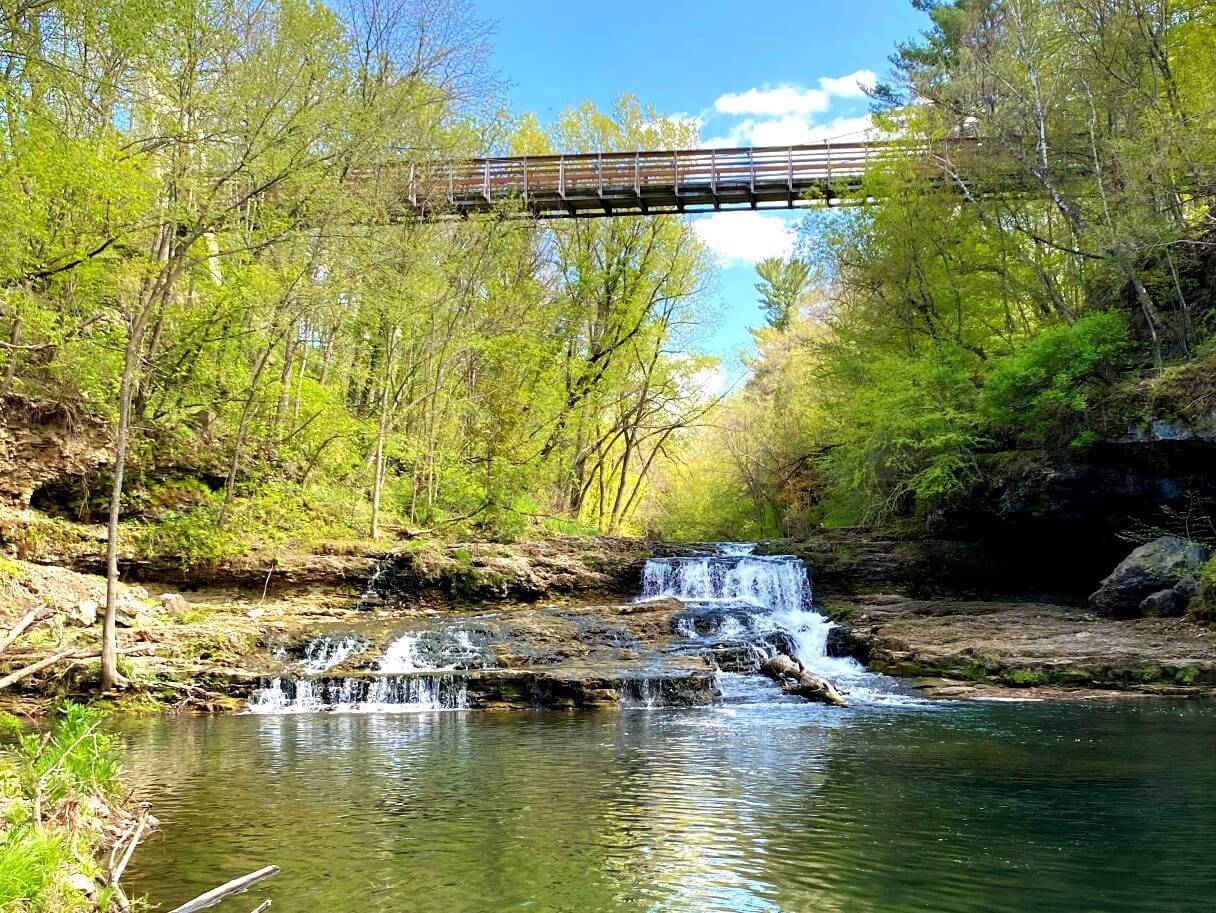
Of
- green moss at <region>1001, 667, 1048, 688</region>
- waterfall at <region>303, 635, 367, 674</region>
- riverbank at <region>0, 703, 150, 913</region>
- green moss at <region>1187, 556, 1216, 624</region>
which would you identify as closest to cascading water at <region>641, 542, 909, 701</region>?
green moss at <region>1001, 667, 1048, 688</region>

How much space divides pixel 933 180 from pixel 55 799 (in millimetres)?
19021

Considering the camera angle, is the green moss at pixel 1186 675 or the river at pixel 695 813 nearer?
the river at pixel 695 813

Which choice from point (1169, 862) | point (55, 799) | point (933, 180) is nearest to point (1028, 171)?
point (933, 180)

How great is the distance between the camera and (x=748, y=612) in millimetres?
14469

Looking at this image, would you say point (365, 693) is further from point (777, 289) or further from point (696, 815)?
point (777, 289)

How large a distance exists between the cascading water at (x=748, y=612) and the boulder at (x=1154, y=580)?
481 centimetres

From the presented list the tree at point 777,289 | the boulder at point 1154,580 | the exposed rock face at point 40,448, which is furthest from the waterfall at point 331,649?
the tree at point 777,289

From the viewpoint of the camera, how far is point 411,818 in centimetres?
543

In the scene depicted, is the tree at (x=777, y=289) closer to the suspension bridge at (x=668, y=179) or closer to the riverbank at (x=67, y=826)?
the suspension bridge at (x=668, y=179)

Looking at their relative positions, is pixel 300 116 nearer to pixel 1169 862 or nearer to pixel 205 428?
pixel 205 428

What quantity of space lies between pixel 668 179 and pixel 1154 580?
41.9 ft

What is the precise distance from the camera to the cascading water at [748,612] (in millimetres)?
12070

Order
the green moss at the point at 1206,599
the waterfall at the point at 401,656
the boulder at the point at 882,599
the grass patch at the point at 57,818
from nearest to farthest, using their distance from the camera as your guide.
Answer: the grass patch at the point at 57,818 → the waterfall at the point at 401,656 → the green moss at the point at 1206,599 → the boulder at the point at 882,599

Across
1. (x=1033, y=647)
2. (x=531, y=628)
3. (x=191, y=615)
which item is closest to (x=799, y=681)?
(x=1033, y=647)
